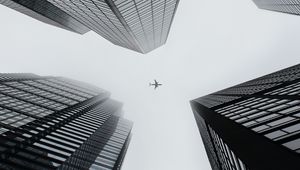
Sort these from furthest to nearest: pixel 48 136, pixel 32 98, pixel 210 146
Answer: pixel 32 98
pixel 210 146
pixel 48 136

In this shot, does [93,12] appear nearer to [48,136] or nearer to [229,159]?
[48,136]

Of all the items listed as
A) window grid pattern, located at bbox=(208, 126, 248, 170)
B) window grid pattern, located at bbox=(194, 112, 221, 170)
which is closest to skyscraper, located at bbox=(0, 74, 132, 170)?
window grid pattern, located at bbox=(194, 112, 221, 170)

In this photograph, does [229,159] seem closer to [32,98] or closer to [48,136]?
[48,136]

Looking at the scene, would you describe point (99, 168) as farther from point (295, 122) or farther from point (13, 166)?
point (295, 122)

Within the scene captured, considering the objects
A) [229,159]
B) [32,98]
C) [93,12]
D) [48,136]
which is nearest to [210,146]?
[229,159]

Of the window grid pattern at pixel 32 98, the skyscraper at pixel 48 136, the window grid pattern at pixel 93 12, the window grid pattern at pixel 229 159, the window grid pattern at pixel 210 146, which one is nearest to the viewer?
the window grid pattern at pixel 229 159

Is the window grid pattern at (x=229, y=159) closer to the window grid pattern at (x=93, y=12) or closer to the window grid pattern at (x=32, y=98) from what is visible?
the window grid pattern at (x=93, y=12)

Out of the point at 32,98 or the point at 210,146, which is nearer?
the point at 210,146

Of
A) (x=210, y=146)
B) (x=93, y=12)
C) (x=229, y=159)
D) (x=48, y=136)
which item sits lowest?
(x=210, y=146)

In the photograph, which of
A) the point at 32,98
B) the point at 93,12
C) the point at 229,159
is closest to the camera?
the point at 229,159

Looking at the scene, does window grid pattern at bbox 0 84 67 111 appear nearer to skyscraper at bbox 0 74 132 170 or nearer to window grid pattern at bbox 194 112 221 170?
skyscraper at bbox 0 74 132 170

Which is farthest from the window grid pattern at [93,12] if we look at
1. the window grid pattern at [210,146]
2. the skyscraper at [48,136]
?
the window grid pattern at [210,146]

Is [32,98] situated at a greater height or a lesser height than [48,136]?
greater
